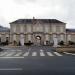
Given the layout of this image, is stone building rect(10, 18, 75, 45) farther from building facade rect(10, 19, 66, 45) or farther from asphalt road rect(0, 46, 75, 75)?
asphalt road rect(0, 46, 75, 75)

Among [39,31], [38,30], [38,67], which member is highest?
[38,30]

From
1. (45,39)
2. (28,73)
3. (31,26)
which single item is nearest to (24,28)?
(31,26)

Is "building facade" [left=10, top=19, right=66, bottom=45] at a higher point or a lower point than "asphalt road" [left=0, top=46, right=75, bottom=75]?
higher

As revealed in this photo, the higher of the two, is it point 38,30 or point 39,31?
point 38,30

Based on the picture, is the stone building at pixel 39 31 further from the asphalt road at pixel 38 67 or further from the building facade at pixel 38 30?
the asphalt road at pixel 38 67

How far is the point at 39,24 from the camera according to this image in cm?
9938

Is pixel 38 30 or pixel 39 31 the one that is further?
pixel 38 30

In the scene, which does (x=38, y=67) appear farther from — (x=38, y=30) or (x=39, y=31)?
(x=38, y=30)

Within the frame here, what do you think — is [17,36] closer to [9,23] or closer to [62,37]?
[9,23]

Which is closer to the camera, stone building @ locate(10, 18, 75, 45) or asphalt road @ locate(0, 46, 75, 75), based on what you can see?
asphalt road @ locate(0, 46, 75, 75)

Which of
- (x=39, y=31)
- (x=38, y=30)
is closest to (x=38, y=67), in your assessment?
(x=39, y=31)

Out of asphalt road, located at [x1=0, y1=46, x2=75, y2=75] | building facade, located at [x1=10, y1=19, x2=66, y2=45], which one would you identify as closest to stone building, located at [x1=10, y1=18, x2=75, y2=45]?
building facade, located at [x1=10, y1=19, x2=66, y2=45]

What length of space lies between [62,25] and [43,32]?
25.7 feet

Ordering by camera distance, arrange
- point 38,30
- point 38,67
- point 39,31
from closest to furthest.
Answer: point 38,67, point 39,31, point 38,30
